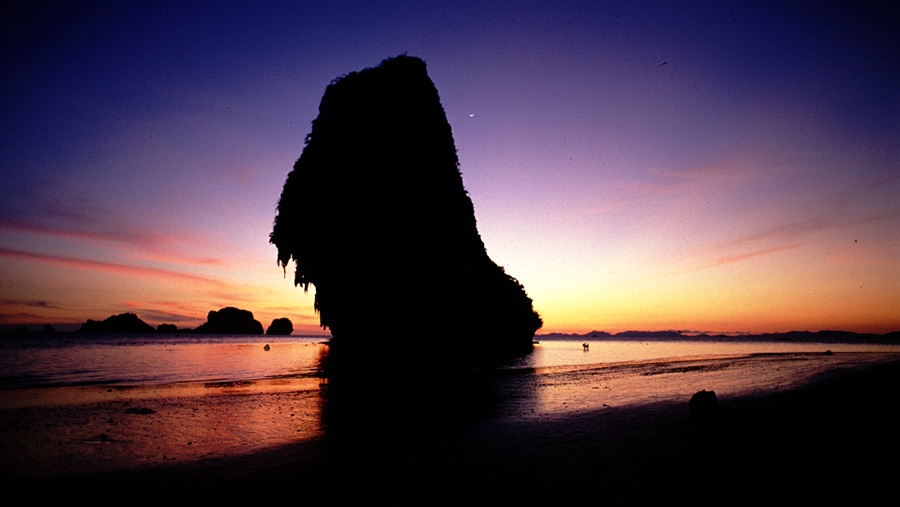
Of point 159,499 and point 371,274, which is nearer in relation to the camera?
point 159,499

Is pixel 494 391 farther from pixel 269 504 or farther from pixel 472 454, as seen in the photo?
pixel 269 504

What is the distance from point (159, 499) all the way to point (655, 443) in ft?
25.5

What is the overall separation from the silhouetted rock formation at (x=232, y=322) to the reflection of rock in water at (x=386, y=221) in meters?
125

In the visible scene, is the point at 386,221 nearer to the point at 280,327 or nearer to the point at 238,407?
the point at 238,407

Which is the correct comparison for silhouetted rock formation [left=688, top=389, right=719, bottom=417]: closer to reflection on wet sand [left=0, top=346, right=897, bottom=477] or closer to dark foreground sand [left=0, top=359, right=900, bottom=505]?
dark foreground sand [left=0, top=359, right=900, bottom=505]

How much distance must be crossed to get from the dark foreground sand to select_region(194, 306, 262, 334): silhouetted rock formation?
147376 millimetres

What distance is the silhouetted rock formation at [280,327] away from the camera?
14062cm

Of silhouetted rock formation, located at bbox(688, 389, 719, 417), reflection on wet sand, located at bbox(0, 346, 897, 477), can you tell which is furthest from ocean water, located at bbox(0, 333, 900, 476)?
silhouetted rock formation, located at bbox(688, 389, 719, 417)

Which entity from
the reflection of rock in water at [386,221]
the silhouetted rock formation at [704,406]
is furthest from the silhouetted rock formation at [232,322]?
the silhouetted rock formation at [704,406]

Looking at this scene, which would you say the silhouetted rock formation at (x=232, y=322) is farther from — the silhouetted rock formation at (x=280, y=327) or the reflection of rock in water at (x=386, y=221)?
the reflection of rock in water at (x=386, y=221)

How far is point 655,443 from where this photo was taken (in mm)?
6922

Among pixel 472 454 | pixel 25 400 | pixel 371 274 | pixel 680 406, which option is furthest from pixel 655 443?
pixel 371 274

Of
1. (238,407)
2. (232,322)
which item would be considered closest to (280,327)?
(232,322)

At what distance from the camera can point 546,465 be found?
229 inches
